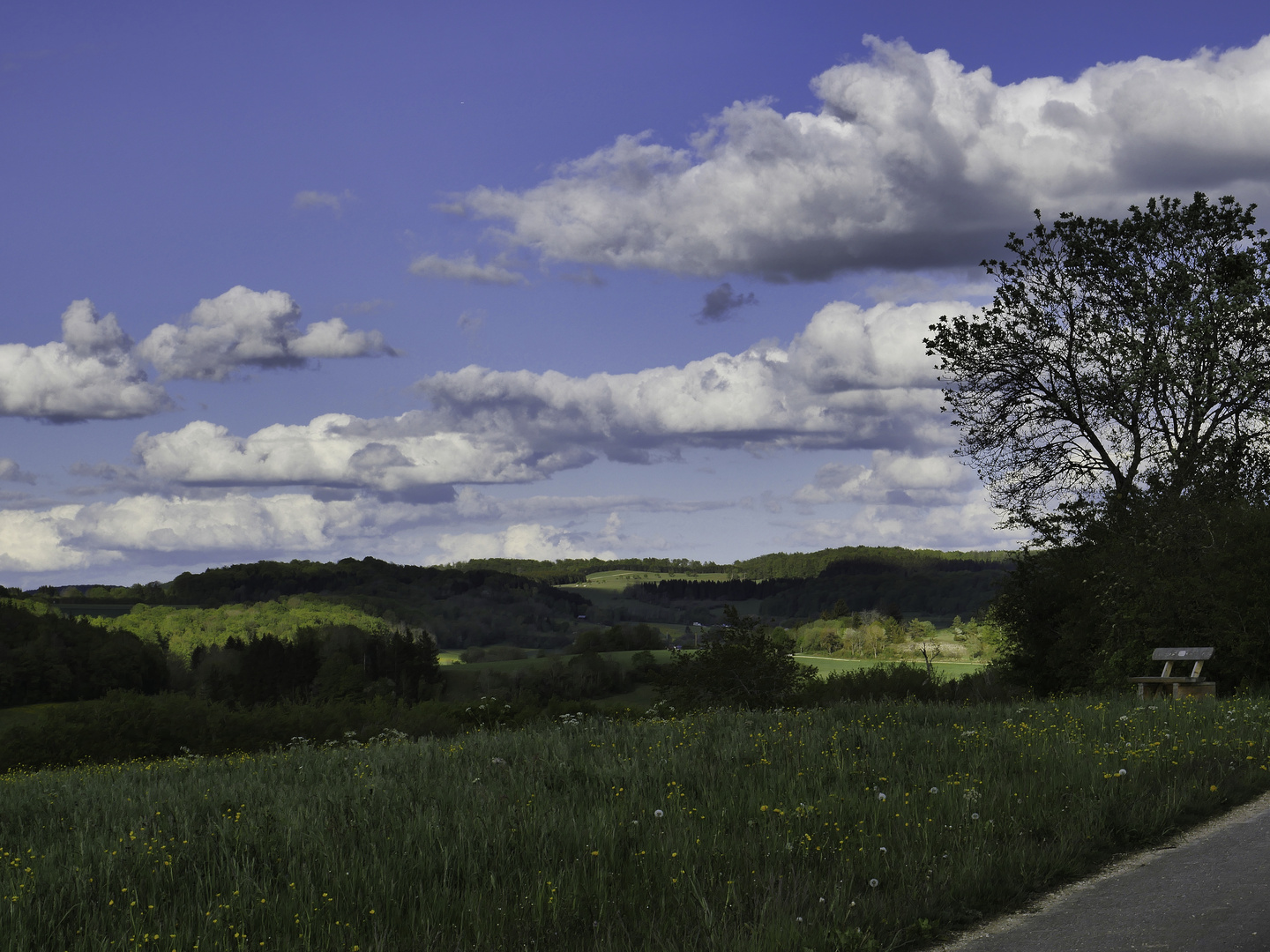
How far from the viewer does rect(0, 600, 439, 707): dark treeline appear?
328 feet

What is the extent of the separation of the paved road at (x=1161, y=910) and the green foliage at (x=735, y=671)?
23938 mm

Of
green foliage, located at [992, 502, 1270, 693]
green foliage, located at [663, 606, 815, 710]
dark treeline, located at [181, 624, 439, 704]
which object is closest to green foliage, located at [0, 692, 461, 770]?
green foliage, located at [663, 606, 815, 710]

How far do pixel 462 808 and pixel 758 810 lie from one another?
2.59m

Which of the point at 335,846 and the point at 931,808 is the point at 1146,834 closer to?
the point at 931,808

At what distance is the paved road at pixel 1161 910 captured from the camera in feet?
18.8

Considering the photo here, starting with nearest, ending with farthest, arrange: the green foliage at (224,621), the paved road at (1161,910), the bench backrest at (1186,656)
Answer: the paved road at (1161,910) < the bench backrest at (1186,656) < the green foliage at (224,621)

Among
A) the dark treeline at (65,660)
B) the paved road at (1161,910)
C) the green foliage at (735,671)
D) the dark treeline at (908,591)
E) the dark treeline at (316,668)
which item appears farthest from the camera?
the dark treeline at (908,591)

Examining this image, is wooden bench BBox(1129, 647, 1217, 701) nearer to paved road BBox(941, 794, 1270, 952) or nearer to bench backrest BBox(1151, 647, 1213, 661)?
bench backrest BBox(1151, 647, 1213, 661)

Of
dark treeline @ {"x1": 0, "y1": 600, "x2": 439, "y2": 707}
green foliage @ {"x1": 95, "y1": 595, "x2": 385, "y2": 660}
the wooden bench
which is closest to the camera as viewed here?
the wooden bench

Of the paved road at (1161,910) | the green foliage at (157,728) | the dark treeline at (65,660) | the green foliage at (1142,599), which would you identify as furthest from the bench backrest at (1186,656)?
the dark treeline at (65,660)

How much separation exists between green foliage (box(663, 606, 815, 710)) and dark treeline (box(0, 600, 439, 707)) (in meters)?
68.6

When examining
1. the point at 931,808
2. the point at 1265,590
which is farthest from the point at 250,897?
the point at 1265,590

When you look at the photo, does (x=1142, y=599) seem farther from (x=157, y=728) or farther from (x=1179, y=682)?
(x=157, y=728)

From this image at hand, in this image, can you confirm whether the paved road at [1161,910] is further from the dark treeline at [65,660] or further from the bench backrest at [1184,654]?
the dark treeline at [65,660]
